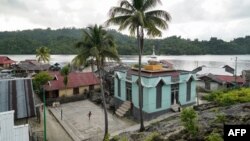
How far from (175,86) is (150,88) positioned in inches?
173

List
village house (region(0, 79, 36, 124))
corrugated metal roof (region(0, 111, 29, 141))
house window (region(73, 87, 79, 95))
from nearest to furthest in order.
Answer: corrugated metal roof (region(0, 111, 29, 141)) → village house (region(0, 79, 36, 124)) → house window (region(73, 87, 79, 95))

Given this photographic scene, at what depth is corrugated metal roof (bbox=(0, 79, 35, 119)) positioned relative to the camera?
1541 cm

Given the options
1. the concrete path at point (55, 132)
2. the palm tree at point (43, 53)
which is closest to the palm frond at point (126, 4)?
the concrete path at point (55, 132)

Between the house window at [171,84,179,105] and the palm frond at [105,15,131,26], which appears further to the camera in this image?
the house window at [171,84,179,105]

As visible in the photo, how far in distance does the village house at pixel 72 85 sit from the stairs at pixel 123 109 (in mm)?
9292

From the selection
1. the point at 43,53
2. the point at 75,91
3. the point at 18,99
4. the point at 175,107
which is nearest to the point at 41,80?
the point at 75,91

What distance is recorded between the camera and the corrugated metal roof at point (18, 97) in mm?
15406

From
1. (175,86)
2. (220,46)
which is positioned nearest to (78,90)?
(175,86)

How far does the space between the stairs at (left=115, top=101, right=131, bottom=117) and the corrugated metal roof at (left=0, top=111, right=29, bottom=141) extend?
1403 centimetres

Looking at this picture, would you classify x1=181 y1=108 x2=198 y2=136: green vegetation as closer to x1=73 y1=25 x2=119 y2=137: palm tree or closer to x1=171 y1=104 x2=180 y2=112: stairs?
x1=73 y1=25 x2=119 y2=137: palm tree

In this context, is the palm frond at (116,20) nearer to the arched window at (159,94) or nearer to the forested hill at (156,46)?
the arched window at (159,94)

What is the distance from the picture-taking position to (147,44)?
114062mm

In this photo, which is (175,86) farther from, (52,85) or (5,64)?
(5,64)

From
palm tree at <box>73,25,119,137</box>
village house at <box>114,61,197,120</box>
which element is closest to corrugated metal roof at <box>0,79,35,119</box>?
palm tree at <box>73,25,119,137</box>
